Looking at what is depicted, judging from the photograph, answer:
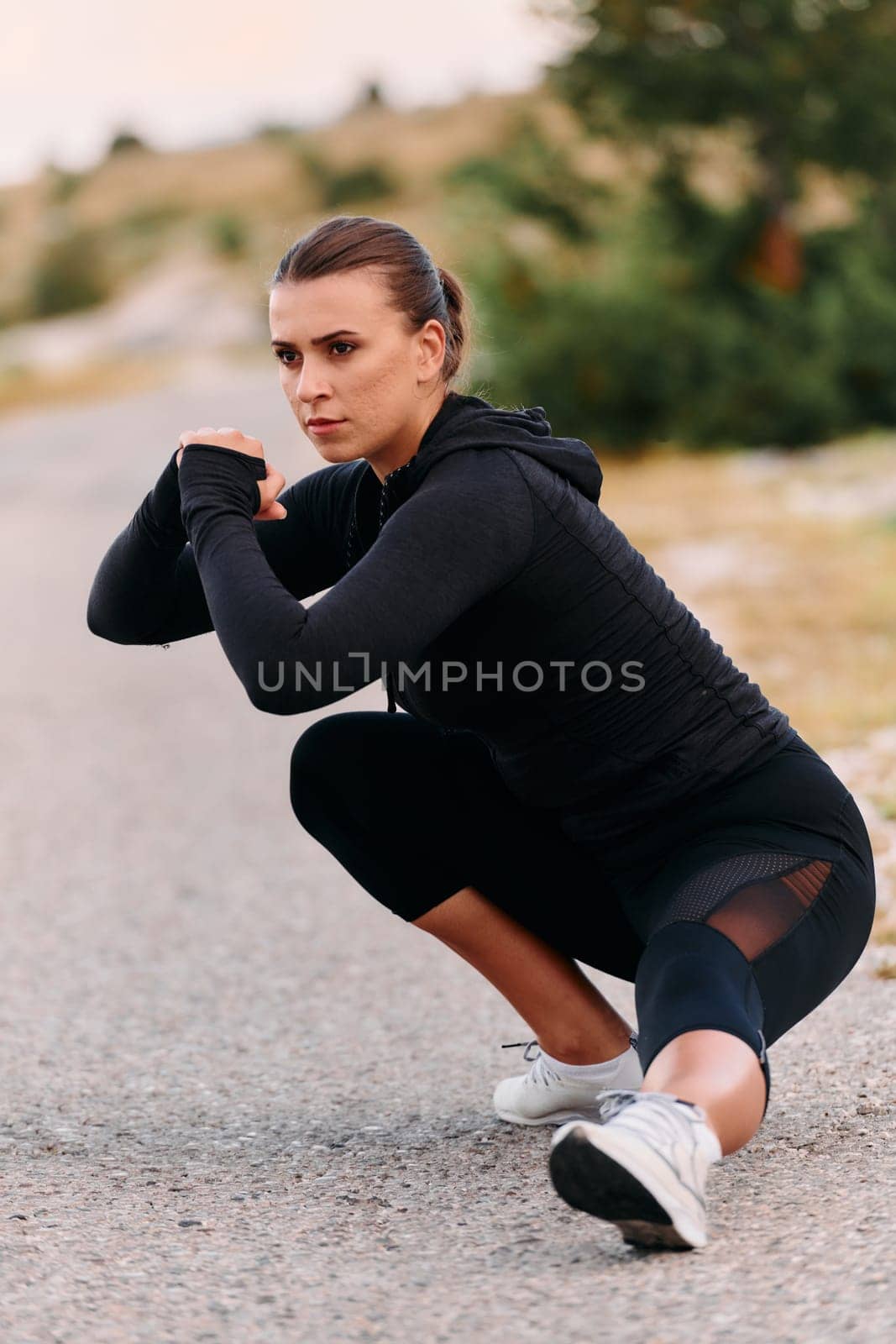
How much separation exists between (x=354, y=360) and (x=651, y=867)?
2.85 ft

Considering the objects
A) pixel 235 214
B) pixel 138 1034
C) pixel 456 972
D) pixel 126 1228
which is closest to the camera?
pixel 126 1228

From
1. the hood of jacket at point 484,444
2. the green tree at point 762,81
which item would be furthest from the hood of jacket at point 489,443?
the green tree at point 762,81

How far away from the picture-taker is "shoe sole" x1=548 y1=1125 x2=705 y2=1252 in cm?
195

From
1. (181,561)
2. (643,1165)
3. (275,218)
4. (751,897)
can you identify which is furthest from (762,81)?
(275,218)

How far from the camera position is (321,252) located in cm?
243

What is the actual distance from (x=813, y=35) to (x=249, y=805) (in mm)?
12825

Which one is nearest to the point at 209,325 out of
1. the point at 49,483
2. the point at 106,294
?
the point at 106,294

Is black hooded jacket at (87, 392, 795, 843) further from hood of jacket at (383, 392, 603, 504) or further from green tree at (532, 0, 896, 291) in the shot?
green tree at (532, 0, 896, 291)

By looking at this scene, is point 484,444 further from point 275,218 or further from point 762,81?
point 275,218

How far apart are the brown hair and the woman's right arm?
36cm

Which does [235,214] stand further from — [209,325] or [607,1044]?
[607,1044]

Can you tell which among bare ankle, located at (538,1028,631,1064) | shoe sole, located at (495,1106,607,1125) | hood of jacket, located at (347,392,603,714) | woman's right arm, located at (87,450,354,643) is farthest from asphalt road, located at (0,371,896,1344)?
hood of jacket, located at (347,392,603,714)

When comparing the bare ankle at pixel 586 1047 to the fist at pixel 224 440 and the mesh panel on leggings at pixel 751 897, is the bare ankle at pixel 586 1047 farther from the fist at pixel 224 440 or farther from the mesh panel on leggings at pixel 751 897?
the fist at pixel 224 440

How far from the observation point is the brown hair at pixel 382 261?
243 centimetres
